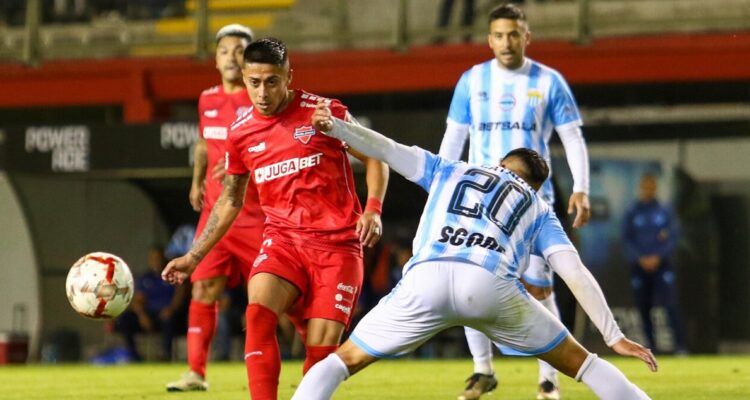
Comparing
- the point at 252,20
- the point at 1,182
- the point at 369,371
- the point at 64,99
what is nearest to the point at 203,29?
the point at 252,20

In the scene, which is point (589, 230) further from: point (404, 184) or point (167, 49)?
point (167, 49)

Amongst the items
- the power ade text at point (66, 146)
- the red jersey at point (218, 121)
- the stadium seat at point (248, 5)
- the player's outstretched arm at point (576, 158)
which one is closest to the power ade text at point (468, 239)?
the player's outstretched arm at point (576, 158)

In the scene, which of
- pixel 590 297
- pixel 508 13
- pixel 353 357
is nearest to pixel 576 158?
pixel 508 13

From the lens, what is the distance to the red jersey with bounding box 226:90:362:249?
275 inches

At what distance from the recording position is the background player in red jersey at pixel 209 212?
363 inches

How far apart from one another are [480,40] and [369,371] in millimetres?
5517

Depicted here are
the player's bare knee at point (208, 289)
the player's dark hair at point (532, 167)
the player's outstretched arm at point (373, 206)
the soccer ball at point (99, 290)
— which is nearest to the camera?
the player's dark hair at point (532, 167)

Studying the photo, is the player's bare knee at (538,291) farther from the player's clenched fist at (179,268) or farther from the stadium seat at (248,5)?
the stadium seat at (248,5)

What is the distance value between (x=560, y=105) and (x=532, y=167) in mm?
2406

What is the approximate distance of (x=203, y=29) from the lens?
1689cm

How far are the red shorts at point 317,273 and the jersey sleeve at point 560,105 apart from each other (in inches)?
85.0

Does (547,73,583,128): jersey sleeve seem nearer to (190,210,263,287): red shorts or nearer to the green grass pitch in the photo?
the green grass pitch

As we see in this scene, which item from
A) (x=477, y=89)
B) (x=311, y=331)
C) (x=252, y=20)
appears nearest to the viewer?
(x=311, y=331)

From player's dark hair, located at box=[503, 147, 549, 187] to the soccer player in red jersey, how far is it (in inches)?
30.4
